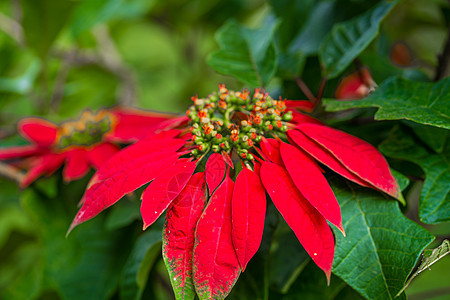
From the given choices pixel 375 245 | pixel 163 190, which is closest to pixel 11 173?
pixel 163 190

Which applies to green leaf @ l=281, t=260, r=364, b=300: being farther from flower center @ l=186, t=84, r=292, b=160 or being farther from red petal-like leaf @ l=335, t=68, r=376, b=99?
red petal-like leaf @ l=335, t=68, r=376, b=99

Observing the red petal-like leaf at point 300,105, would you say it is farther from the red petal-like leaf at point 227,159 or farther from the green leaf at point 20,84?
the green leaf at point 20,84

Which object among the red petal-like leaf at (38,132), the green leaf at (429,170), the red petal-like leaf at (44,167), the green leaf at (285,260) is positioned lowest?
the green leaf at (285,260)

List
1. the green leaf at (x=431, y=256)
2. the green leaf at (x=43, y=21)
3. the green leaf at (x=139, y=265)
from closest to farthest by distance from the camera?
the green leaf at (x=431, y=256)
the green leaf at (x=139, y=265)
the green leaf at (x=43, y=21)

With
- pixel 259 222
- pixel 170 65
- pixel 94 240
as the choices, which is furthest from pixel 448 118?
pixel 170 65

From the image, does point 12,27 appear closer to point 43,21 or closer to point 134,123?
point 43,21

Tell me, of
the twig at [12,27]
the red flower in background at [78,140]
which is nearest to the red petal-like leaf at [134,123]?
the red flower in background at [78,140]

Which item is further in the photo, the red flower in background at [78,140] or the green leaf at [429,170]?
the red flower in background at [78,140]

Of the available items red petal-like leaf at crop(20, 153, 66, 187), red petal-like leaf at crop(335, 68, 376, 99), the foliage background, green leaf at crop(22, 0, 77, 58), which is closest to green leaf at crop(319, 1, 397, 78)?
the foliage background
